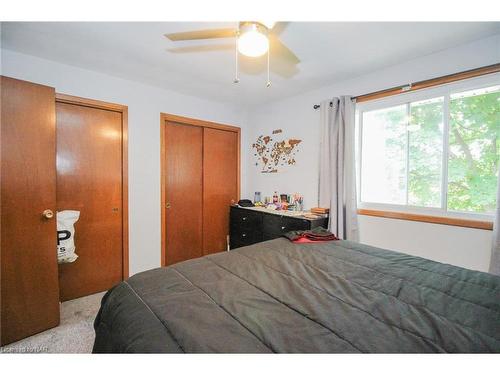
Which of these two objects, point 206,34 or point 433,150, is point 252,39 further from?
point 433,150

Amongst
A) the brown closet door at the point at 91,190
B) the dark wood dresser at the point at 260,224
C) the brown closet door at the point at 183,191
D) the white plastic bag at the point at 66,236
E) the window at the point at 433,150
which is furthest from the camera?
the brown closet door at the point at 183,191

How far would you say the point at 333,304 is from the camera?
0.97 metres

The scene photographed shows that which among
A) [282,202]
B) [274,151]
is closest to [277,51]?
[274,151]

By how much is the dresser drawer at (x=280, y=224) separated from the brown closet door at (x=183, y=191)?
41.6 inches

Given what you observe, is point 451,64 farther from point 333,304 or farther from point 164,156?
point 164,156

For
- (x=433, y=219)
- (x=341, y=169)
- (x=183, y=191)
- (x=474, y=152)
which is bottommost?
(x=433, y=219)

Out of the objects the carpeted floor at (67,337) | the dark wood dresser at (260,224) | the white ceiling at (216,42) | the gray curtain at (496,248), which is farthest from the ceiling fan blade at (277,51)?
the carpeted floor at (67,337)

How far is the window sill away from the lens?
191 cm

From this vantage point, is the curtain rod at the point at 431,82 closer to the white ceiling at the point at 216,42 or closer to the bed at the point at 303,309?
the white ceiling at the point at 216,42

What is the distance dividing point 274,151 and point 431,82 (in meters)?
1.93

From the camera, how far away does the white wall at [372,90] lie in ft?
6.35

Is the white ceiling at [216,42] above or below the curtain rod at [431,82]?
above

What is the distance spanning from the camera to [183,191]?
3270mm

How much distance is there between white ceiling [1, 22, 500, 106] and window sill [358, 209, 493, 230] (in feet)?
4.85
